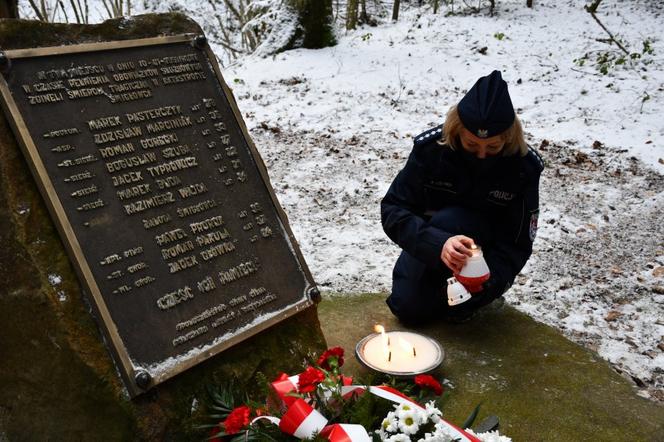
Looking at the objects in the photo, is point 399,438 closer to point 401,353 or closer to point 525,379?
point 401,353

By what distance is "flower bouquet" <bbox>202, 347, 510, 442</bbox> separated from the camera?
1.87m

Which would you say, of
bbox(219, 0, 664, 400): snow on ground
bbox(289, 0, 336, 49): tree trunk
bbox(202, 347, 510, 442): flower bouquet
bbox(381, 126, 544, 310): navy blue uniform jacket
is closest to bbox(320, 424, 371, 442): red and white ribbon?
bbox(202, 347, 510, 442): flower bouquet

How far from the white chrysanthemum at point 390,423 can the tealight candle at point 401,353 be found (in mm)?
524

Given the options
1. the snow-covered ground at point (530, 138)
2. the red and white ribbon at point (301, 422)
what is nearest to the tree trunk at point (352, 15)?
the snow-covered ground at point (530, 138)

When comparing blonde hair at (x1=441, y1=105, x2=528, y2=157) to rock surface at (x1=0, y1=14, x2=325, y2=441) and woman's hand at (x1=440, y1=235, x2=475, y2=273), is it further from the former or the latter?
rock surface at (x1=0, y1=14, x2=325, y2=441)

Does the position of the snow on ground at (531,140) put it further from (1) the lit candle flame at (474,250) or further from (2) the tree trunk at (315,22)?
(1) the lit candle flame at (474,250)

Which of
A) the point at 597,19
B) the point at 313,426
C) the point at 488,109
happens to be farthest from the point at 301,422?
the point at 597,19

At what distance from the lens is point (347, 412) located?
203 cm

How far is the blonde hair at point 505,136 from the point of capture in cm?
263

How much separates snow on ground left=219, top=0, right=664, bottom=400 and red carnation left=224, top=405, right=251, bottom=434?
1.70 metres

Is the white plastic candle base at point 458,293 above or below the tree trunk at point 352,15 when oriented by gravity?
below

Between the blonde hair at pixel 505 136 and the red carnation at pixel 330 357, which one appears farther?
the blonde hair at pixel 505 136

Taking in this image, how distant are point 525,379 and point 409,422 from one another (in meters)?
0.95

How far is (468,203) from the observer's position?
9.57 ft
